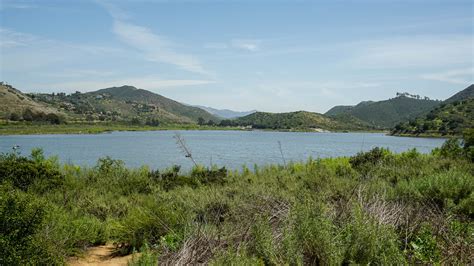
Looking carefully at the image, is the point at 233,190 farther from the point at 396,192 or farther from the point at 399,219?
the point at 399,219

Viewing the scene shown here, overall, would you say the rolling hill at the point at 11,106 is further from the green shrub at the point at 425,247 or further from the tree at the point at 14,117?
the green shrub at the point at 425,247

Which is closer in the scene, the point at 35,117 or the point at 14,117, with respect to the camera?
the point at 14,117

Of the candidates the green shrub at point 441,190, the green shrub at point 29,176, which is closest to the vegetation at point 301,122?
the green shrub at point 29,176

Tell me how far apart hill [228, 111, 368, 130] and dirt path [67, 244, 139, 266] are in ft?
500

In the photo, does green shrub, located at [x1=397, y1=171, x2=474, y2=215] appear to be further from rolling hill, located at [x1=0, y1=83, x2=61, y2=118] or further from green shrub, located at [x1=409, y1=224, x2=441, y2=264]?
rolling hill, located at [x1=0, y1=83, x2=61, y2=118]

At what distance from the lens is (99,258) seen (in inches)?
282

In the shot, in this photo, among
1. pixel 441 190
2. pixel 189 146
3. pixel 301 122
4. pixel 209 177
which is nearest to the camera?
pixel 441 190

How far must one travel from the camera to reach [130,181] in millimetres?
12398

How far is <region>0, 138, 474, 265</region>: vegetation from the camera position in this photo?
178 inches

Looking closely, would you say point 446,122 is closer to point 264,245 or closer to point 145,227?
point 145,227

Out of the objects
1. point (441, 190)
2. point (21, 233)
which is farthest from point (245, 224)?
point (441, 190)

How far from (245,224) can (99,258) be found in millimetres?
2822

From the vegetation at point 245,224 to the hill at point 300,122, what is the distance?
150352 millimetres

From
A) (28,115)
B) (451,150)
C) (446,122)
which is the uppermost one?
(28,115)
